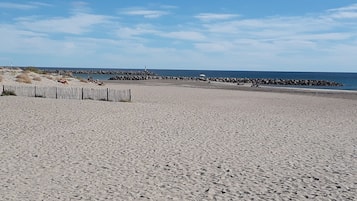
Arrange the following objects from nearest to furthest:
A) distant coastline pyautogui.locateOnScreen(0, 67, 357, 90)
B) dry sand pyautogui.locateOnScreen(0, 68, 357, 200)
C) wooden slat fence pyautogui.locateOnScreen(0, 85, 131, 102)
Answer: dry sand pyautogui.locateOnScreen(0, 68, 357, 200) < wooden slat fence pyautogui.locateOnScreen(0, 85, 131, 102) < distant coastline pyautogui.locateOnScreen(0, 67, 357, 90)

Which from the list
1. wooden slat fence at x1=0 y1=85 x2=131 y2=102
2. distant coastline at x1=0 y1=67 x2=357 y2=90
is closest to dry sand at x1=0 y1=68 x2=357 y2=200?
wooden slat fence at x1=0 y1=85 x2=131 y2=102

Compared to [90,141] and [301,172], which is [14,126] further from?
[301,172]

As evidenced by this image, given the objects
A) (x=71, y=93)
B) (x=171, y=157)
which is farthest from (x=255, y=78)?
(x=171, y=157)

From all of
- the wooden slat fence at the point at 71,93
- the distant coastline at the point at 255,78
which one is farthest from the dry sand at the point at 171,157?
the distant coastline at the point at 255,78

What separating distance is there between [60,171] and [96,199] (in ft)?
5.88

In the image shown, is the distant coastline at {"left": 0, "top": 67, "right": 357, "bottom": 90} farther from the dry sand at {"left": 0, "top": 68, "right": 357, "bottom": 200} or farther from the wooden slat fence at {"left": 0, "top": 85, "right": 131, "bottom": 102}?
the dry sand at {"left": 0, "top": 68, "right": 357, "bottom": 200}

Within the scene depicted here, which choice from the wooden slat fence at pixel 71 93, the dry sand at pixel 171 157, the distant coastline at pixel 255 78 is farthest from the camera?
the distant coastline at pixel 255 78

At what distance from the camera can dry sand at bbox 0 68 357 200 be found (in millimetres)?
6395

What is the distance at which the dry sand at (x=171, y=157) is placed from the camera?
639cm

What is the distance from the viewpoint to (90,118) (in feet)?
48.1

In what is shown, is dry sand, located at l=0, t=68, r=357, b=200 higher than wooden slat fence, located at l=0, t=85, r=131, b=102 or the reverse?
the reverse

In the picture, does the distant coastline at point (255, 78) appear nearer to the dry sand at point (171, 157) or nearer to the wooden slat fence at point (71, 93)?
the wooden slat fence at point (71, 93)

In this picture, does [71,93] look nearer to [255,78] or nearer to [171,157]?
[171,157]

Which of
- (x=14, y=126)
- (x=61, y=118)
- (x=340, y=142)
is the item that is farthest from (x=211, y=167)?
(x=61, y=118)
